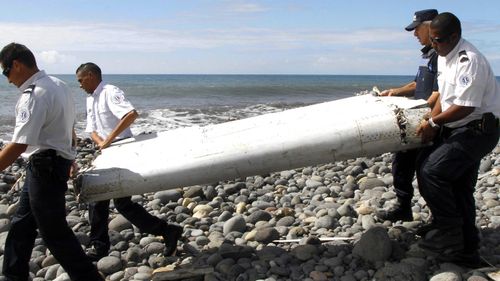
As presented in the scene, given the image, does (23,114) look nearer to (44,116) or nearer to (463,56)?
(44,116)

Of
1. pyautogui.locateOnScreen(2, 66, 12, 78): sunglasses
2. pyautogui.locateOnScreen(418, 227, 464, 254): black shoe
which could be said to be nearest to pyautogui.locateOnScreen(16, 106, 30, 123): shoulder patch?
pyautogui.locateOnScreen(2, 66, 12, 78): sunglasses

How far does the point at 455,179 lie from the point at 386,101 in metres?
0.99

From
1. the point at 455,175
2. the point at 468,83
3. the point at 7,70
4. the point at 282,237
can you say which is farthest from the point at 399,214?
the point at 7,70

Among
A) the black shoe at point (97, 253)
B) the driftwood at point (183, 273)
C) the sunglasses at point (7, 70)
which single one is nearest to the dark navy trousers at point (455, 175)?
the driftwood at point (183, 273)

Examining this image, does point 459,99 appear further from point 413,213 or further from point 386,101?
point 413,213

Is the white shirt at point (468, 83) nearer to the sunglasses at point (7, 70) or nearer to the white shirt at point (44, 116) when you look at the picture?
the white shirt at point (44, 116)

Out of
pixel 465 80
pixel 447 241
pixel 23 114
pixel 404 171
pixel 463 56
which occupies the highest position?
pixel 463 56

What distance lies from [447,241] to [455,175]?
1.71 ft

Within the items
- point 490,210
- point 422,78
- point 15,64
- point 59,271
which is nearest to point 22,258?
point 59,271

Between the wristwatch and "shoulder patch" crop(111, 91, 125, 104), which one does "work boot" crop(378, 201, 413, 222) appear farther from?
"shoulder patch" crop(111, 91, 125, 104)

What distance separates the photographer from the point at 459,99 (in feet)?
12.0

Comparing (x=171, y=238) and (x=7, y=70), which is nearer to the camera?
(x=7, y=70)

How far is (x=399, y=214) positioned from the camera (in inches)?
206

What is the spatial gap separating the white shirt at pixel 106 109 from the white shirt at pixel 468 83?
2.72 m
